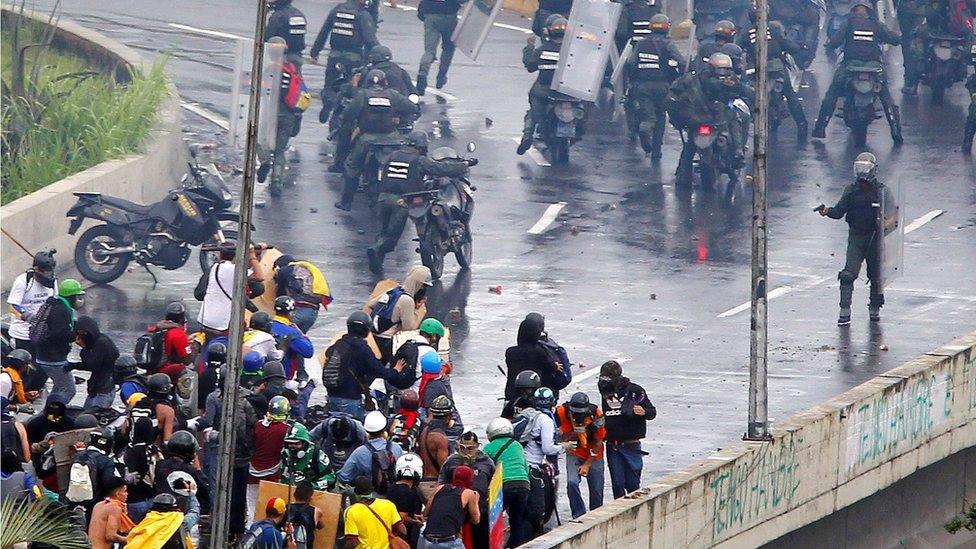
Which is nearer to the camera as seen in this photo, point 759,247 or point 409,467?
point 409,467

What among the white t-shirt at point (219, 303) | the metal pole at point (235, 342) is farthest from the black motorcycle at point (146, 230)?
the metal pole at point (235, 342)

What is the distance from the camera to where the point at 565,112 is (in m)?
26.9

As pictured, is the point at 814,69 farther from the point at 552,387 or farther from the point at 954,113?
the point at 552,387

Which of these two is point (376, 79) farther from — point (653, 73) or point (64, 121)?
point (653, 73)

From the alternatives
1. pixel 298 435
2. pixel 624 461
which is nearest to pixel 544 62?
pixel 624 461

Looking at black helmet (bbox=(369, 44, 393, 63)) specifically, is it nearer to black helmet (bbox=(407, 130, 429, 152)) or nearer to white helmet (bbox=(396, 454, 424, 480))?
black helmet (bbox=(407, 130, 429, 152))

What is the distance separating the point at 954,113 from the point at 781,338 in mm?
10157

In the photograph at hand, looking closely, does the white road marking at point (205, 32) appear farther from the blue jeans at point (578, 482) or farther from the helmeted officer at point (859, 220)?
the blue jeans at point (578, 482)

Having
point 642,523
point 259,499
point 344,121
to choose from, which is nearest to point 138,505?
point 259,499

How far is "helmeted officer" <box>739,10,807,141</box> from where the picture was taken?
28188 mm

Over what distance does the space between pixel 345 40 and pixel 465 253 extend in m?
5.67

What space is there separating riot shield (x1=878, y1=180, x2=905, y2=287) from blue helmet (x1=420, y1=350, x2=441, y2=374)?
21.7 feet

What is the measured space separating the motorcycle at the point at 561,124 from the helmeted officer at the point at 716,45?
4.69 feet

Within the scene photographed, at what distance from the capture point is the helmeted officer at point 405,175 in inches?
881
